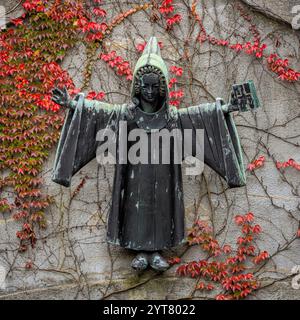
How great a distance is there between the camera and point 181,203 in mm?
7543

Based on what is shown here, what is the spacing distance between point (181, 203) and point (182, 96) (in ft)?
3.79

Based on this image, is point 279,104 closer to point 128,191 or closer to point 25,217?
point 128,191

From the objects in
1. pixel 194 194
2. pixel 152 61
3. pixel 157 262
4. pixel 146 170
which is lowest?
pixel 157 262

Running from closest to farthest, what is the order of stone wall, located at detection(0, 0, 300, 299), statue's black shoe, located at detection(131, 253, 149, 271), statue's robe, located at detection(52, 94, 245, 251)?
statue's robe, located at detection(52, 94, 245, 251) < statue's black shoe, located at detection(131, 253, 149, 271) < stone wall, located at detection(0, 0, 300, 299)

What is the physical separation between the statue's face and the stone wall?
102 centimetres

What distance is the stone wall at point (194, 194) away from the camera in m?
7.84

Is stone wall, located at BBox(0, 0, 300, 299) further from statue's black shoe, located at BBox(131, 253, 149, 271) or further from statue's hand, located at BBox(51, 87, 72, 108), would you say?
statue's hand, located at BBox(51, 87, 72, 108)

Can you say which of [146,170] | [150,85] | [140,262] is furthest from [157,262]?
[150,85]

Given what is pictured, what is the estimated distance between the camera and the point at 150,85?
723 cm

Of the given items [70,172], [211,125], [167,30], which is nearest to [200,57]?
[167,30]

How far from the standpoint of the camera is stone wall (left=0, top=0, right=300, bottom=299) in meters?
7.84

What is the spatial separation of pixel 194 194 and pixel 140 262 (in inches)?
34.8

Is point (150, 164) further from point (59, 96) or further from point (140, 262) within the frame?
point (59, 96)

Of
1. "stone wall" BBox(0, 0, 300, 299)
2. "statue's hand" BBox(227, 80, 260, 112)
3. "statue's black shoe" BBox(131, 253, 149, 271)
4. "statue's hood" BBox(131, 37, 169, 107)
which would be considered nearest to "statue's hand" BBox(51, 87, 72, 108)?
"statue's hood" BBox(131, 37, 169, 107)
